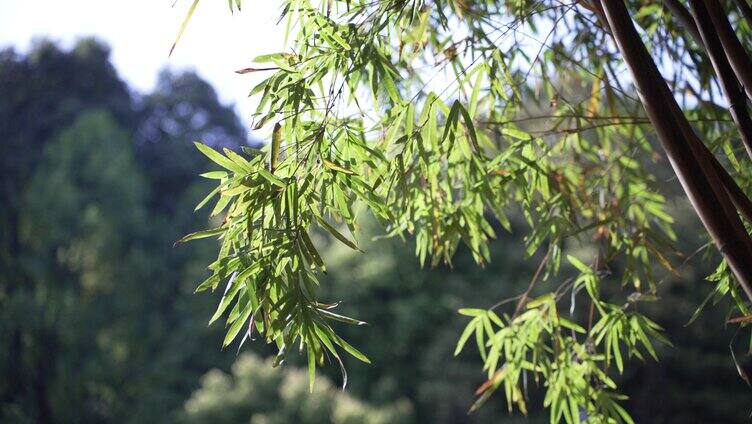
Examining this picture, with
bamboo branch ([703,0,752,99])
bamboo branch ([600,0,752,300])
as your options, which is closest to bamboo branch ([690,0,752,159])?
bamboo branch ([703,0,752,99])

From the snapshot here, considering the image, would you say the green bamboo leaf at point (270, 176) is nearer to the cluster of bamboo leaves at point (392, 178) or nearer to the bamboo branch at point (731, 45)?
the cluster of bamboo leaves at point (392, 178)

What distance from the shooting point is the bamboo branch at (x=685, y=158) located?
120cm

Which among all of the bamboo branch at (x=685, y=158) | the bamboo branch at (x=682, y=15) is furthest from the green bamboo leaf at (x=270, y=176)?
the bamboo branch at (x=682, y=15)

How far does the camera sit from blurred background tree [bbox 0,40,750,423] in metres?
6.80

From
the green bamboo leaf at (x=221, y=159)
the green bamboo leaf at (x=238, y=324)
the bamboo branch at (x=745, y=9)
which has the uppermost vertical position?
the green bamboo leaf at (x=221, y=159)

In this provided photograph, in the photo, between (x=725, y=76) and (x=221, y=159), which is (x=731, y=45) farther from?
(x=221, y=159)

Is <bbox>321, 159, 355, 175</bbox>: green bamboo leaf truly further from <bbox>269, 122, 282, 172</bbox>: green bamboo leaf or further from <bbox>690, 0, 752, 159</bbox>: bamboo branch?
<bbox>690, 0, 752, 159</bbox>: bamboo branch

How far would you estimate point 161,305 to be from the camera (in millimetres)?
10180

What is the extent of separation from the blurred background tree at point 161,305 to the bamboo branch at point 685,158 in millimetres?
4942

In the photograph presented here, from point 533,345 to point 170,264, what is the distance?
360 inches

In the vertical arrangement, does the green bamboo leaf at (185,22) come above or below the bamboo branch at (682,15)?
above

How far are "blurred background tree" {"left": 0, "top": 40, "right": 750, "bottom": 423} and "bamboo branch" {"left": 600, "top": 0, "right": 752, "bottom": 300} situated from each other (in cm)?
494

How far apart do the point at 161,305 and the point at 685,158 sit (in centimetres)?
953

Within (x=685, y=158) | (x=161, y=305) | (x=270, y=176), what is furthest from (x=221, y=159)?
(x=161, y=305)
